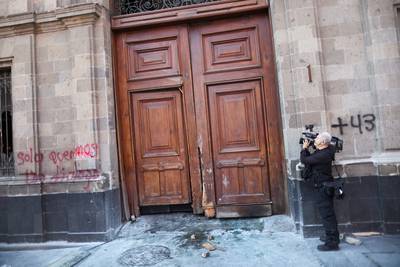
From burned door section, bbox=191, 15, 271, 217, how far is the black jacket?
129 cm

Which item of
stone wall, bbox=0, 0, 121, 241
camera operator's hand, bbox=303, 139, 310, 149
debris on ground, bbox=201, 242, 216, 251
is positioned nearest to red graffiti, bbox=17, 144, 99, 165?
stone wall, bbox=0, 0, 121, 241

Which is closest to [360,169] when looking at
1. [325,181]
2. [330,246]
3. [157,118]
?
[325,181]

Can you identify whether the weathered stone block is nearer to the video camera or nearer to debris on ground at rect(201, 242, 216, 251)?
the video camera

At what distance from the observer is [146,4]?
614cm

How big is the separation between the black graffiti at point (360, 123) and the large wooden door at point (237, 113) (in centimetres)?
102

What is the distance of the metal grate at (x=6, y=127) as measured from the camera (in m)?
6.06

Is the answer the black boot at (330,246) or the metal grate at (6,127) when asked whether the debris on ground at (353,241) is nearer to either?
the black boot at (330,246)

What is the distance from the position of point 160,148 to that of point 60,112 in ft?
5.94

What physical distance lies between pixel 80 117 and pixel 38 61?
4.46ft

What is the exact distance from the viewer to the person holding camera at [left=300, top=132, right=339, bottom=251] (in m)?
4.36

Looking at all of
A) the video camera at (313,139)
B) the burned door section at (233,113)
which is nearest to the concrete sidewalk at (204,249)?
the burned door section at (233,113)

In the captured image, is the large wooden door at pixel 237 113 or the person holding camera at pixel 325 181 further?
the large wooden door at pixel 237 113

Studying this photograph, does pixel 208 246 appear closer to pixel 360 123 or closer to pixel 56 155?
pixel 360 123

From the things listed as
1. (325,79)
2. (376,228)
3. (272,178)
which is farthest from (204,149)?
(376,228)
